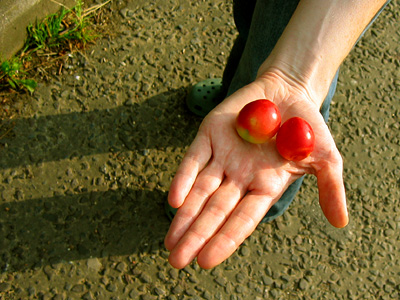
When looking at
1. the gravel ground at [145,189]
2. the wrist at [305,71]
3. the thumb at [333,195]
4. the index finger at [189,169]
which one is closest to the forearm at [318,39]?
the wrist at [305,71]

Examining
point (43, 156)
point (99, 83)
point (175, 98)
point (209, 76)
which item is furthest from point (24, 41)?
point (209, 76)

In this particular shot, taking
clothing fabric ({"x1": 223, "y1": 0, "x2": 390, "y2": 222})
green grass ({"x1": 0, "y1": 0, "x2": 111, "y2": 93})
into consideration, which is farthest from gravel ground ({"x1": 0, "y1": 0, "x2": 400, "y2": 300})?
clothing fabric ({"x1": 223, "y1": 0, "x2": 390, "y2": 222})

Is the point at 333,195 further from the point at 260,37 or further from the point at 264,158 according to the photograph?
the point at 260,37

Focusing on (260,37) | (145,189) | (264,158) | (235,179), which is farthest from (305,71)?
(145,189)

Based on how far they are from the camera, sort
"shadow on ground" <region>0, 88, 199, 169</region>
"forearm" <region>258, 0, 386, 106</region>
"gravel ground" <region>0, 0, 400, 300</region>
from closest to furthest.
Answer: "forearm" <region>258, 0, 386, 106</region> < "gravel ground" <region>0, 0, 400, 300</region> < "shadow on ground" <region>0, 88, 199, 169</region>

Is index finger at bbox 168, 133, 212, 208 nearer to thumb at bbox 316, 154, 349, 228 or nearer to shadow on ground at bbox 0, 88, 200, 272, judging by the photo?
thumb at bbox 316, 154, 349, 228

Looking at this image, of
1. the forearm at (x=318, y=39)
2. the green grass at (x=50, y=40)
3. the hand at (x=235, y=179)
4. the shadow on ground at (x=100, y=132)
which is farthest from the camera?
the green grass at (x=50, y=40)

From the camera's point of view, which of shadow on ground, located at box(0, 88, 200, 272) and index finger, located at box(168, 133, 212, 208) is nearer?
index finger, located at box(168, 133, 212, 208)

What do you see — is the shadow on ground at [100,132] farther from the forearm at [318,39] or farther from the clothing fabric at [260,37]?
the forearm at [318,39]
